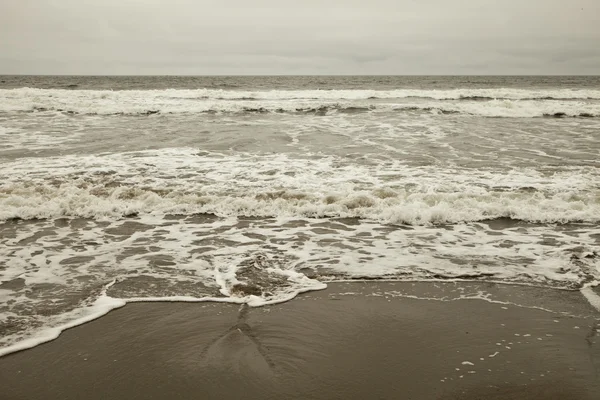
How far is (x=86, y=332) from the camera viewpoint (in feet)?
12.6

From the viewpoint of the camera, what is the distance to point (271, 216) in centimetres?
743

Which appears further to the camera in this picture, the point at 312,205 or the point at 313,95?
the point at 313,95

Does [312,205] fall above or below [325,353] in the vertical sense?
above

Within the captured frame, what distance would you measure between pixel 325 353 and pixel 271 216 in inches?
162

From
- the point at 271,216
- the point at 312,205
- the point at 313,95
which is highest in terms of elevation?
the point at 313,95

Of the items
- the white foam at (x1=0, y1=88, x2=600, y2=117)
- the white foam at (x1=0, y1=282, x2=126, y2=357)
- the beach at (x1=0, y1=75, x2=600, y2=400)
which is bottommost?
the white foam at (x1=0, y1=282, x2=126, y2=357)

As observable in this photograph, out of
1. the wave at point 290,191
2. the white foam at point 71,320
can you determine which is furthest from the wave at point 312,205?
the white foam at point 71,320

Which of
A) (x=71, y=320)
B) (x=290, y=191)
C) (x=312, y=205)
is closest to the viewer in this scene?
(x=71, y=320)

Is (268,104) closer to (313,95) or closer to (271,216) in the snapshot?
(313,95)

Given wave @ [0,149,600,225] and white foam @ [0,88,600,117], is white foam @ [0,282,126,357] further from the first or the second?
white foam @ [0,88,600,117]

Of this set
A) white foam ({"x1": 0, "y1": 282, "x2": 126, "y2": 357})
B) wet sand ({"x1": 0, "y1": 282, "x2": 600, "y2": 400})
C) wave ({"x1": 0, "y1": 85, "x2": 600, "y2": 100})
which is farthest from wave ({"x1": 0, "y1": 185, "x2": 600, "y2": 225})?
wave ({"x1": 0, "y1": 85, "x2": 600, "y2": 100})

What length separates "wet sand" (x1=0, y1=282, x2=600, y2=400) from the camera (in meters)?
3.03

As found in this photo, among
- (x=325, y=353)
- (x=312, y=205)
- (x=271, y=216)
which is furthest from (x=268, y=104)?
(x=325, y=353)

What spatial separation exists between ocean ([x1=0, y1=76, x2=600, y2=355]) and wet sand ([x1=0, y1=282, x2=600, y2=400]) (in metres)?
0.40
